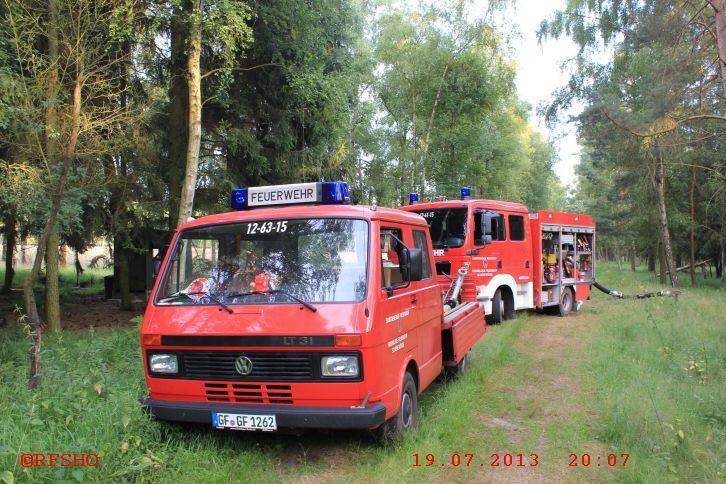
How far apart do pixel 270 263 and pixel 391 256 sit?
3.71 ft

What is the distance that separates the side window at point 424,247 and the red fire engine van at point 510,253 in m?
2.93

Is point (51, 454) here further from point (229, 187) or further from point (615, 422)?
point (229, 187)

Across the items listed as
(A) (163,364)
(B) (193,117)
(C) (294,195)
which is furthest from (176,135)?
(A) (163,364)

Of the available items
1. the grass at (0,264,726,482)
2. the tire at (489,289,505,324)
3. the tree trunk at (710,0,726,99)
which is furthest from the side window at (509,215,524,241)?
the tree trunk at (710,0,726,99)

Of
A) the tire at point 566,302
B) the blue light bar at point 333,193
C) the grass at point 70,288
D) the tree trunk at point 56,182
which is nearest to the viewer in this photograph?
the blue light bar at point 333,193

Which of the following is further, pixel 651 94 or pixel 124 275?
pixel 124 275

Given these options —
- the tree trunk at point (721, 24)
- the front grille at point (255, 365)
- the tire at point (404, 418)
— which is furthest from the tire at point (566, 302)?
the front grille at point (255, 365)

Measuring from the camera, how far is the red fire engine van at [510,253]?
10.8 m

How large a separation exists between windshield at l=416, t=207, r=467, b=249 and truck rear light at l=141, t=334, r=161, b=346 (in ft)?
24.4

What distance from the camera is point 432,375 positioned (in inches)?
230

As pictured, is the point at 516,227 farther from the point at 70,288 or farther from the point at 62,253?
the point at 70,288

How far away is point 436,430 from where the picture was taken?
502cm

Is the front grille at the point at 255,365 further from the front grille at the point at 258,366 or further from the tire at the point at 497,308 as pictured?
the tire at the point at 497,308

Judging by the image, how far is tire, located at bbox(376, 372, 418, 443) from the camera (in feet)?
14.8
